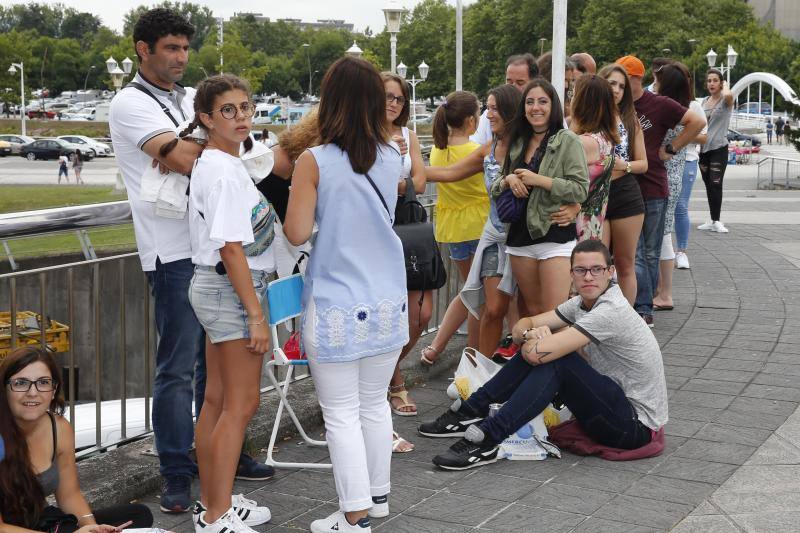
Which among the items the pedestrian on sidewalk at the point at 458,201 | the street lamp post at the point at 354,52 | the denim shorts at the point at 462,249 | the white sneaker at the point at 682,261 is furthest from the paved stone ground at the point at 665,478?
the white sneaker at the point at 682,261

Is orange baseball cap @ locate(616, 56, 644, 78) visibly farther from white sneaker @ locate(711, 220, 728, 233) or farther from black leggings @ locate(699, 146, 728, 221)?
white sneaker @ locate(711, 220, 728, 233)

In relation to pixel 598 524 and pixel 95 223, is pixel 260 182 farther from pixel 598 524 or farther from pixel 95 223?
pixel 598 524

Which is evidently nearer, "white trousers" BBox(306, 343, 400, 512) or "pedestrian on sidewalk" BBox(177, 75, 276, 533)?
"pedestrian on sidewalk" BBox(177, 75, 276, 533)

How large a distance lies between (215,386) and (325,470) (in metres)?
1.08

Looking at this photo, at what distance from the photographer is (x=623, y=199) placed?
725 centimetres

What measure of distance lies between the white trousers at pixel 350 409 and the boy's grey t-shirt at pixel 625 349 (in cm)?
125

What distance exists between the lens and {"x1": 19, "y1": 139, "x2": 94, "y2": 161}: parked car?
5344 cm

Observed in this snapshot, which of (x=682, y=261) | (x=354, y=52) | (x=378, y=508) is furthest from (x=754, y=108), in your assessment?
(x=378, y=508)

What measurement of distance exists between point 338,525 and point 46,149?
54.2 metres

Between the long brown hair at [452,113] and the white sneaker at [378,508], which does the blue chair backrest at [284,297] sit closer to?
the white sneaker at [378,508]

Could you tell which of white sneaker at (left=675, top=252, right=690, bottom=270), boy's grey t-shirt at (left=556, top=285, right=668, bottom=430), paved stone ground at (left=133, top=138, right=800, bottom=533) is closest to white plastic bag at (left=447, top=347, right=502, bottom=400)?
paved stone ground at (left=133, top=138, right=800, bottom=533)

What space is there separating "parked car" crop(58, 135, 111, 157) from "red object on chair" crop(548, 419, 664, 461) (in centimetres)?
5299

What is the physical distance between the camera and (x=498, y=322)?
6352mm

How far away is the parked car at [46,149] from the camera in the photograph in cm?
5344
